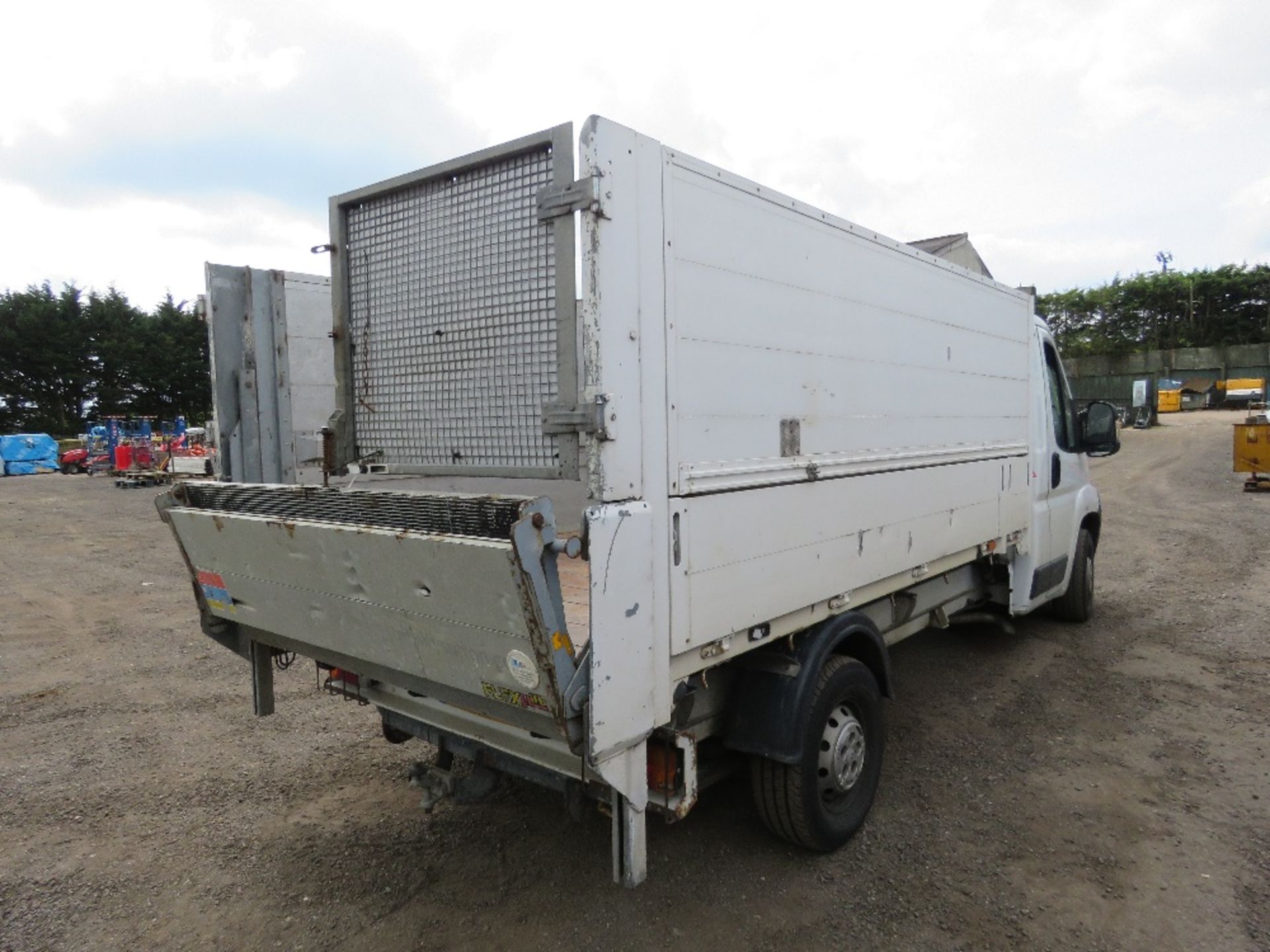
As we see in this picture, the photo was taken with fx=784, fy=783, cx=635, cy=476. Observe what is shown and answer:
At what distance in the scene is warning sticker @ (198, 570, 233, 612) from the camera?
3217 millimetres

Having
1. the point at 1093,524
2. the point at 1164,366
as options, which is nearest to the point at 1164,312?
the point at 1164,366

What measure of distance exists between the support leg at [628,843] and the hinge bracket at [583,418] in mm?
1163

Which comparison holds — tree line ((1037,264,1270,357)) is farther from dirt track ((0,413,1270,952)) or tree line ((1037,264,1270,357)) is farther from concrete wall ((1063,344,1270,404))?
dirt track ((0,413,1270,952))

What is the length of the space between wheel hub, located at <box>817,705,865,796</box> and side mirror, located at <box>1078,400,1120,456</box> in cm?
388

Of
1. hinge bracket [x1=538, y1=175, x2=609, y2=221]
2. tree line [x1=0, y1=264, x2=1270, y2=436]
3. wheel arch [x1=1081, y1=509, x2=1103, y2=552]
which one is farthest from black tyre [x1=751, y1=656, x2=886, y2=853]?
tree line [x1=0, y1=264, x2=1270, y2=436]

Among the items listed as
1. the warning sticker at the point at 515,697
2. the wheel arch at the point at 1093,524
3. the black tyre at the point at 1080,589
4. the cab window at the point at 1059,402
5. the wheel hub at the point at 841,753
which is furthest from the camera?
the wheel arch at the point at 1093,524

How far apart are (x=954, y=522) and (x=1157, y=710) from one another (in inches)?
79.3

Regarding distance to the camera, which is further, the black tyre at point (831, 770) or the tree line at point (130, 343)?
the tree line at point (130, 343)

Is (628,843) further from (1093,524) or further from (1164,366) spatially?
(1164,366)

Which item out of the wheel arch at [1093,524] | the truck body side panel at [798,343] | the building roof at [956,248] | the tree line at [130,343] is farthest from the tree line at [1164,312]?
the truck body side panel at [798,343]

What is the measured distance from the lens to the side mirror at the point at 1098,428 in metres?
5.96

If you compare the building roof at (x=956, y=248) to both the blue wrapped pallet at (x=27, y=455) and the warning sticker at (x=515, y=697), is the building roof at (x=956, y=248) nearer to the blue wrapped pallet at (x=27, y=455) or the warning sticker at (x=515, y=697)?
the warning sticker at (x=515, y=697)

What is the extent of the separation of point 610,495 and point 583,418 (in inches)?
9.0

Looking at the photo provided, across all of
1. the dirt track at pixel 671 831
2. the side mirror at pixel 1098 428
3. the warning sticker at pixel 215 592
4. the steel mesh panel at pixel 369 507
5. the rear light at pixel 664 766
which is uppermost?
the side mirror at pixel 1098 428
